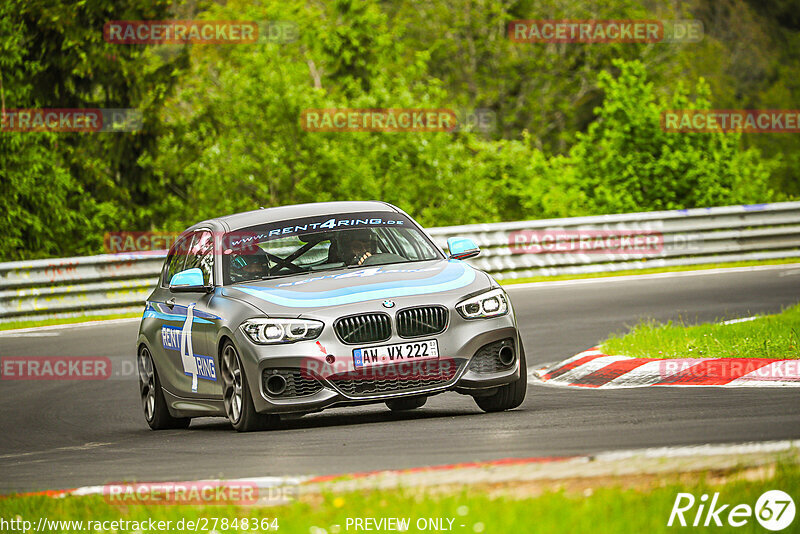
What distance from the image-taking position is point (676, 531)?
4.52 metres

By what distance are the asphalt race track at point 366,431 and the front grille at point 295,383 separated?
0.87 feet

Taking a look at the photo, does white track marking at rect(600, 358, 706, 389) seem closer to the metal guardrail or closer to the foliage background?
the metal guardrail

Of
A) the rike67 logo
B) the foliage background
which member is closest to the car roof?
the rike67 logo

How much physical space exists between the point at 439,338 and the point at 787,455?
10.6 ft

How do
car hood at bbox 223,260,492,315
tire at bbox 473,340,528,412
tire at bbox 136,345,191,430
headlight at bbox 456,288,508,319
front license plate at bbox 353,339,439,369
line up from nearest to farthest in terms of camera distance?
front license plate at bbox 353,339,439,369 < car hood at bbox 223,260,492,315 < headlight at bbox 456,288,508,319 < tire at bbox 473,340,528,412 < tire at bbox 136,345,191,430

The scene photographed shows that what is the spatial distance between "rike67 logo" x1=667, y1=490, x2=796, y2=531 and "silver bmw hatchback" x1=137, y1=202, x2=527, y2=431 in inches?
148

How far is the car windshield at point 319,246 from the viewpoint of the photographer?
9.62 metres

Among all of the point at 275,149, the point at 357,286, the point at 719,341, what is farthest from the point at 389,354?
the point at 275,149

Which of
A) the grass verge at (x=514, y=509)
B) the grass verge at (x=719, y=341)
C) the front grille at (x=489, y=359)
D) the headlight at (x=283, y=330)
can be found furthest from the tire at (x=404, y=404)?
the grass verge at (x=514, y=509)

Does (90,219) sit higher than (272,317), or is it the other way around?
(272,317)

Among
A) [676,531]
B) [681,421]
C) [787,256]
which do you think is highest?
[676,531]

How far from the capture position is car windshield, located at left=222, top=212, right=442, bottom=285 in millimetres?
9617

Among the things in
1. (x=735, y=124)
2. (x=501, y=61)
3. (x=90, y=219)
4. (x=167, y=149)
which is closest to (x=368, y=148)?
(x=167, y=149)

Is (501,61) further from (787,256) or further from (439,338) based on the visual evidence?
(439,338)
